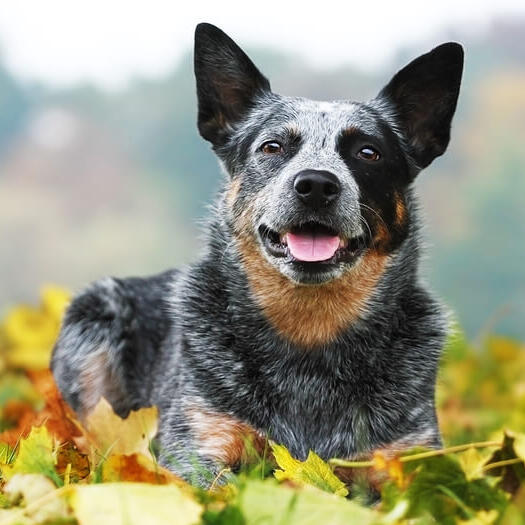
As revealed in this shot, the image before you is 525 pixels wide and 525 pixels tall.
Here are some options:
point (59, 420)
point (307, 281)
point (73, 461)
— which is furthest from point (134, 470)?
point (59, 420)

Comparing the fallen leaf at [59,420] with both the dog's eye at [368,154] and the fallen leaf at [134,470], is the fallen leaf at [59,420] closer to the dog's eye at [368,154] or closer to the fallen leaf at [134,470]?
the fallen leaf at [134,470]

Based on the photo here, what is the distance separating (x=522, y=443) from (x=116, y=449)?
1.42 m

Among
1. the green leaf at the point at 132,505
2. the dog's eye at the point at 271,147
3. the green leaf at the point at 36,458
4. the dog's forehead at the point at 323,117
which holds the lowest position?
the green leaf at the point at 36,458

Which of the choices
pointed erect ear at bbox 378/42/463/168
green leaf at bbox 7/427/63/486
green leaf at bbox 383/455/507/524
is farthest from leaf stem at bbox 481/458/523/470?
pointed erect ear at bbox 378/42/463/168

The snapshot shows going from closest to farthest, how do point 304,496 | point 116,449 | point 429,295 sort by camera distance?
1. point 304,496
2. point 116,449
3. point 429,295

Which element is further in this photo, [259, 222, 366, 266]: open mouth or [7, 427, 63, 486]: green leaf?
[259, 222, 366, 266]: open mouth

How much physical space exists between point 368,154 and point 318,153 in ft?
0.75

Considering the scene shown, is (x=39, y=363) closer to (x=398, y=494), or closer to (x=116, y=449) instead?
(x=116, y=449)

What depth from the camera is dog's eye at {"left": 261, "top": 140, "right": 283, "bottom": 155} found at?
4.16m

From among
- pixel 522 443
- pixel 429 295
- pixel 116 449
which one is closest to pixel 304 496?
pixel 522 443

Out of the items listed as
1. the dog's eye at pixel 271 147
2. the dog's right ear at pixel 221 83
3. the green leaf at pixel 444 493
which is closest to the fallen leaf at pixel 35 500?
the green leaf at pixel 444 493

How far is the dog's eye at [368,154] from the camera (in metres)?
4.07

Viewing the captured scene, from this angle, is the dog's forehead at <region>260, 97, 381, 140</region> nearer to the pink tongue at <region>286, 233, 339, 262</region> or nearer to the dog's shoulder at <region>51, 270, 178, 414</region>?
the pink tongue at <region>286, 233, 339, 262</region>

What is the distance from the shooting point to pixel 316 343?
4082mm
